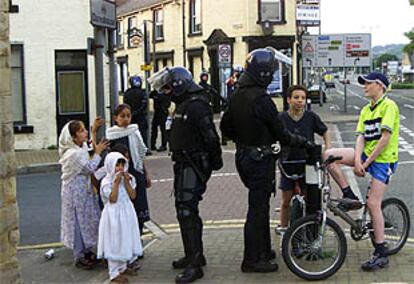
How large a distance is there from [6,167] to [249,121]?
2.22 m

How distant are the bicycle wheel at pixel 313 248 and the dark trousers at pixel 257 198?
378mm

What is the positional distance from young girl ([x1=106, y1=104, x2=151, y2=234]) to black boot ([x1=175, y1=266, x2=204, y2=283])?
45.0 inches

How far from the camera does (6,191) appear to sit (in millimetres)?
5598

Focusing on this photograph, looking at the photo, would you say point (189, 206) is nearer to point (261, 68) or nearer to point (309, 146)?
point (309, 146)

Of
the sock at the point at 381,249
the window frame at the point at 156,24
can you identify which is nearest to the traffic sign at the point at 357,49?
the window frame at the point at 156,24

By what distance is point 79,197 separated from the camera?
279 inches

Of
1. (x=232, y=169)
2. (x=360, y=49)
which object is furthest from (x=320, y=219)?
(x=360, y=49)

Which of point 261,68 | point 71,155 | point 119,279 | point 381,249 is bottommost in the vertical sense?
point 119,279

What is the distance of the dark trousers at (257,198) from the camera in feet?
21.4

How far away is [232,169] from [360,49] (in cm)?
2335

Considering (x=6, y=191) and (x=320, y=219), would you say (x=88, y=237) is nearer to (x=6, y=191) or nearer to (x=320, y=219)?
(x=6, y=191)

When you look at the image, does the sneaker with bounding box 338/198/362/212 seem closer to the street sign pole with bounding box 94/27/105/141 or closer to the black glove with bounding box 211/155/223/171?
the black glove with bounding box 211/155/223/171

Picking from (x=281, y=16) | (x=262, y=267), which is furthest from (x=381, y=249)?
(x=281, y=16)

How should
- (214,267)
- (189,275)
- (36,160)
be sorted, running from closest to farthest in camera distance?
1. (189,275)
2. (214,267)
3. (36,160)
